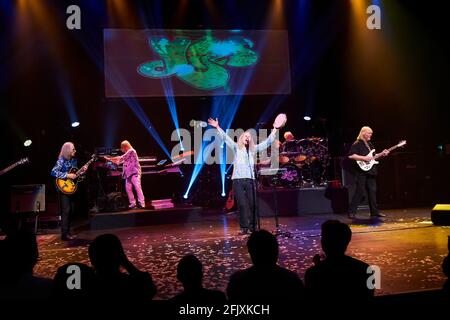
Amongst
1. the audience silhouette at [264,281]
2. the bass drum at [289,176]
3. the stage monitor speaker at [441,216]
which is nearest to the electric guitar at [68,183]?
the bass drum at [289,176]

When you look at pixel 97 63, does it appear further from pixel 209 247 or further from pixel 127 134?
pixel 209 247

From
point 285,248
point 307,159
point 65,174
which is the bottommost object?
point 285,248

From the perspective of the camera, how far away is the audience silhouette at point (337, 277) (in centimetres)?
249

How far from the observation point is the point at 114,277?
97.7 inches

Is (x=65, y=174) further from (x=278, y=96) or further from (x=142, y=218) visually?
(x=278, y=96)

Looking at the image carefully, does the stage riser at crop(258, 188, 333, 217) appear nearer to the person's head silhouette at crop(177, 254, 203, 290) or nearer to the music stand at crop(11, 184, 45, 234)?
the music stand at crop(11, 184, 45, 234)

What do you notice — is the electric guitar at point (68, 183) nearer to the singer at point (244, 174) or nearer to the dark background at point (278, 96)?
the singer at point (244, 174)

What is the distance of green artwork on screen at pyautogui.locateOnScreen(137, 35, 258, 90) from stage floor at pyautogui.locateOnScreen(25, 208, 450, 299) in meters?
4.76

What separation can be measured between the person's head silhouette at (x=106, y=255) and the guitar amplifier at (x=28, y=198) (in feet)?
28.5

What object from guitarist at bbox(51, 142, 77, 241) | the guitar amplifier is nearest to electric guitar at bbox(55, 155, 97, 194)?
guitarist at bbox(51, 142, 77, 241)

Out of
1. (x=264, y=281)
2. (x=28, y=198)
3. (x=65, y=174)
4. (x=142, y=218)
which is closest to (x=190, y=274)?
(x=264, y=281)

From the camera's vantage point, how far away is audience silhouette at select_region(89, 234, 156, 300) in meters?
2.43

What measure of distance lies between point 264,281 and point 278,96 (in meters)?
12.6
